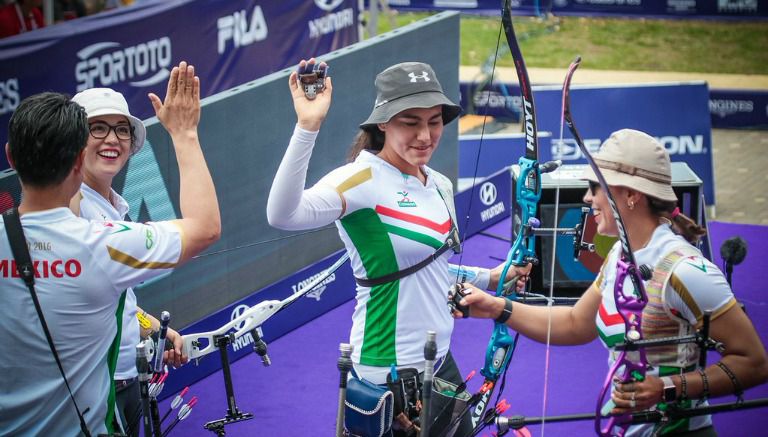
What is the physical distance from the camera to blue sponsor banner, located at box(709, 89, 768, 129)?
40.4ft

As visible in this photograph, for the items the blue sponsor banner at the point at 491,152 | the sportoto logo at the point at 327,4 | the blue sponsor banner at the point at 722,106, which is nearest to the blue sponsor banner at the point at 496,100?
the blue sponsor banner at the point at 722,106

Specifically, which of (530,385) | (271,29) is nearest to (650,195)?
(530,385)

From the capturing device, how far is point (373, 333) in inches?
144

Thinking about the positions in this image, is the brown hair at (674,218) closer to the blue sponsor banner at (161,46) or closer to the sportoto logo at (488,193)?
the blue sponsor banner at (161,46)

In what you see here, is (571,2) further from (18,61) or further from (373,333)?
(373,333)

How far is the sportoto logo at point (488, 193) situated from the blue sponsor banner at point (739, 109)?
4.68 meters

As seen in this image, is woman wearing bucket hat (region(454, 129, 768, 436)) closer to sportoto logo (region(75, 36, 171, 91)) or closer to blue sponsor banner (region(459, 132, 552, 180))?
sportoto logo (region(75, 36, 171, 91))

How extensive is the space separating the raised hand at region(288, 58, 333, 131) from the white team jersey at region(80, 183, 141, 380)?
2.67ft

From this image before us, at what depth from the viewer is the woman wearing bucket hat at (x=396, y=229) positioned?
142 inches

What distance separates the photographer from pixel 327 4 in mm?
10227

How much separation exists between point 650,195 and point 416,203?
87cm

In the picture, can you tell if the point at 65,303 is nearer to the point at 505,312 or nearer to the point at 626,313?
the point at 505,312

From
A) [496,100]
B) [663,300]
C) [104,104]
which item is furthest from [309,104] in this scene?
[496,100]

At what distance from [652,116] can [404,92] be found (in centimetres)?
580
